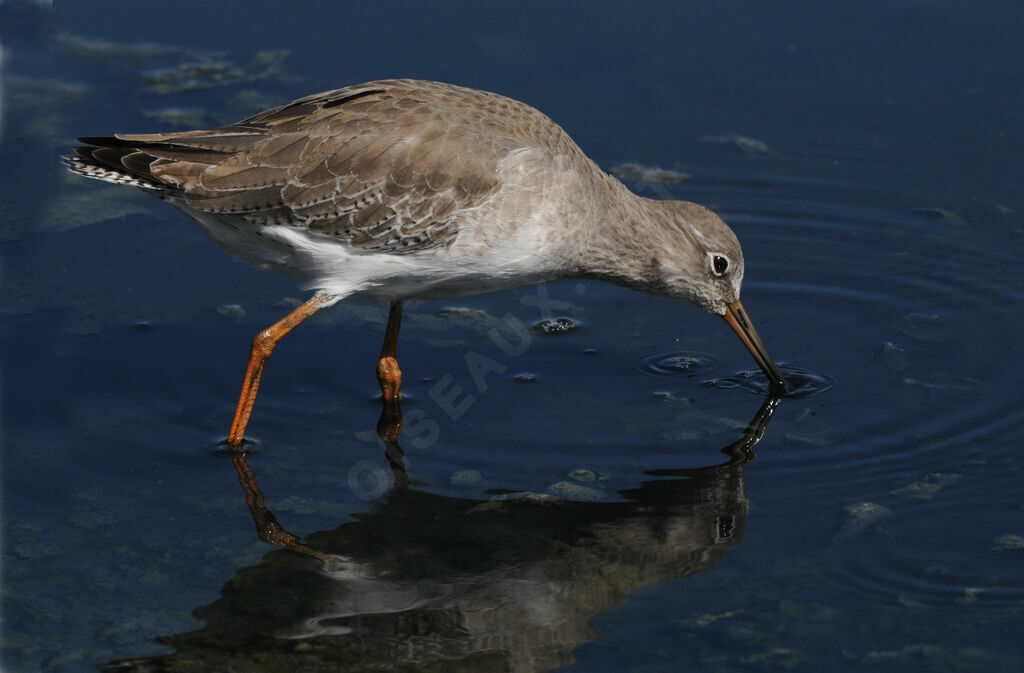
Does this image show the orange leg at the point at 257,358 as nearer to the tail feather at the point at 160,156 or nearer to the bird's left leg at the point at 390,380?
the bird's left leg at the point at 390,380

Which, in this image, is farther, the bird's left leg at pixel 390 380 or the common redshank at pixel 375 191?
the bird's left leg at pixel 390 380

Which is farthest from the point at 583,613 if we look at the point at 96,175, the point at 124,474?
the point at 96,175

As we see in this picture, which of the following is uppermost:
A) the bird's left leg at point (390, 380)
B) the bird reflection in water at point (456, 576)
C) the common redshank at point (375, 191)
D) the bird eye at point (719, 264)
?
the common redshank at point (375, 191)

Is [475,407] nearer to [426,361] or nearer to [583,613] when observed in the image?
[426,361]

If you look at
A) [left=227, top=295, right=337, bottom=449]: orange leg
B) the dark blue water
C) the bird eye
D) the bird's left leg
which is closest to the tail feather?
[left=227, top=295, right=337, bottom=449]: orange leg

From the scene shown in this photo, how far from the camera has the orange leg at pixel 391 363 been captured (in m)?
9.45

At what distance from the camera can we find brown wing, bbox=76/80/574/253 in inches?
348

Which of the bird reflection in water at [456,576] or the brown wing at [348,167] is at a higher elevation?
the brown wing at [348,167]

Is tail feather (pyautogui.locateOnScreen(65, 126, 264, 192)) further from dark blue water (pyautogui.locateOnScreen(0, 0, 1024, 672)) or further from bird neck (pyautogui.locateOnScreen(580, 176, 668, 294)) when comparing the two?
bird neck (pyautogui.locateOnScreen(580, 176, 668, 294))

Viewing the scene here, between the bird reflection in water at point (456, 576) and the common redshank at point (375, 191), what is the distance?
1287mm

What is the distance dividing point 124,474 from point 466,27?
21.4 ft

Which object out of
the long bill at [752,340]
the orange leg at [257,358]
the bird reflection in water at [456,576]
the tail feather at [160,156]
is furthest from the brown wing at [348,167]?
the long bill at [752,340]

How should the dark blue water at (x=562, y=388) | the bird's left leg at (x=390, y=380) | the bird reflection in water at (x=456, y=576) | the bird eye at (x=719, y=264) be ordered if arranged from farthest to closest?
the bird eye at (x=719, y=264) → the bird's left leg at (x=390, y=380) → the dark blue water at (x=562, y=388) → the bird reflection in water at (x=456, y=576)

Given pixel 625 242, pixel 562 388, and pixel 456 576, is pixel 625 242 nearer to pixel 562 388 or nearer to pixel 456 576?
pixel 562 388
